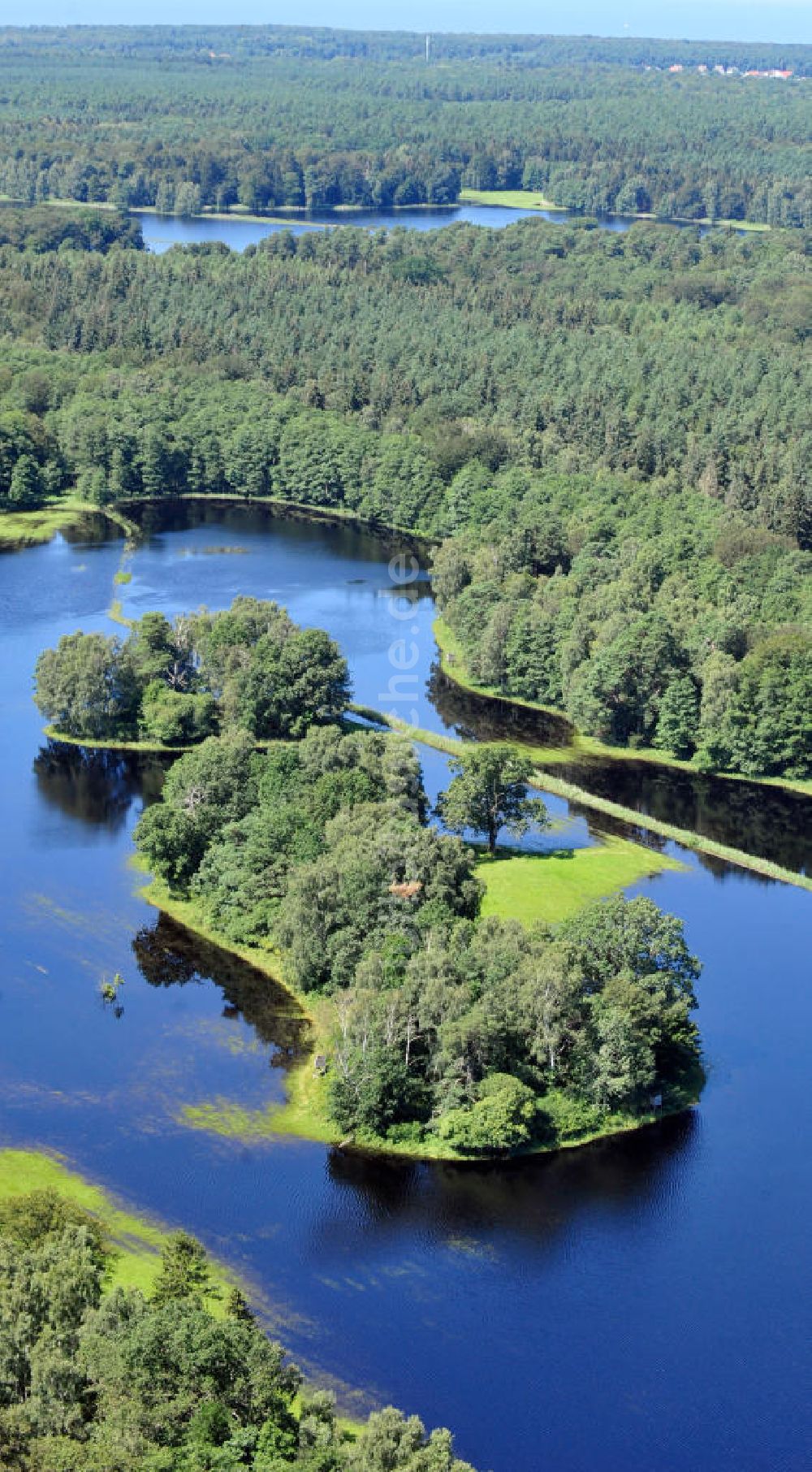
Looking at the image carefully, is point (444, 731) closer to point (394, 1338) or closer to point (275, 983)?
point (275, 983)

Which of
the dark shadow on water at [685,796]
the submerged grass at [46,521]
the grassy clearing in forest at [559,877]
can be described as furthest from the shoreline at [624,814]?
the submerged grass at [46,521]

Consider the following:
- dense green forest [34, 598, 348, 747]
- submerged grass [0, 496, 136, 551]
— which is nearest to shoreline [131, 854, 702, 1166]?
dense green forest [34, 598, 348, 747]

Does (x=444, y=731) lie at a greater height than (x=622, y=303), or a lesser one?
lesser

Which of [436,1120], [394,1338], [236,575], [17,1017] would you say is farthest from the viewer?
[236,575]

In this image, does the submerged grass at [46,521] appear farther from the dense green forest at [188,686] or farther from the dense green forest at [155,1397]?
the dense green forest at [155,1397]

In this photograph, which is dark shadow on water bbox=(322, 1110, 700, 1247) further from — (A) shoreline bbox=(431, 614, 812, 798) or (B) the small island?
(A) shoreline bbox=(431, 614, 812, 798)

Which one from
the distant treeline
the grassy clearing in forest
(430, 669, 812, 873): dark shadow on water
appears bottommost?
(430, 669, 812, 873): dark shadow on water

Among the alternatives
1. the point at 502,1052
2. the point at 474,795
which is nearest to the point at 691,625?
the point at 474,795
